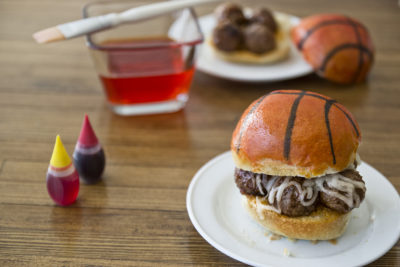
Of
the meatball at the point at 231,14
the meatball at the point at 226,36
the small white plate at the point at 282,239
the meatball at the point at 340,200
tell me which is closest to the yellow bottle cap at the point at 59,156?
the small white plate at the point at 282,239

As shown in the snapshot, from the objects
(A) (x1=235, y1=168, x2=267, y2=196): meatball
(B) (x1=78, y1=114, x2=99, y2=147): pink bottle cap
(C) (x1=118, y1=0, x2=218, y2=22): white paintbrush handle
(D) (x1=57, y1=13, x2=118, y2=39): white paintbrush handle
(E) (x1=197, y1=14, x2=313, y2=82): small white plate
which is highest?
(D) (x1=57, y1=13, x2=118, y2=39): white paintbrush handle

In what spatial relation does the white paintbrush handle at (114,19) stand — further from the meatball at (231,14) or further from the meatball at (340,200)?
the meatball at (340,200)

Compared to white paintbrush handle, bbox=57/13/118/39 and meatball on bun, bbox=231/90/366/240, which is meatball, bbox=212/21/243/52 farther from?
meatball on bun, bbox=231/90/366/240

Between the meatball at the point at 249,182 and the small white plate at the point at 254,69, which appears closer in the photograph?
the meatball at the point at 249,182

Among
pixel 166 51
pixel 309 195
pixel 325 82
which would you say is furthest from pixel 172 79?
pixel 309 195

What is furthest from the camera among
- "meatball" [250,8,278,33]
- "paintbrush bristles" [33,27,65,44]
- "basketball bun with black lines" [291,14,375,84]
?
"meatball" [250,8,278,33]

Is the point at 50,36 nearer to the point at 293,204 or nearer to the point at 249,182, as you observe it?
the point at 249,182

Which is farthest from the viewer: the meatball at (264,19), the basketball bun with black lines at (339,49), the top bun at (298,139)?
the meatball at (264,19)

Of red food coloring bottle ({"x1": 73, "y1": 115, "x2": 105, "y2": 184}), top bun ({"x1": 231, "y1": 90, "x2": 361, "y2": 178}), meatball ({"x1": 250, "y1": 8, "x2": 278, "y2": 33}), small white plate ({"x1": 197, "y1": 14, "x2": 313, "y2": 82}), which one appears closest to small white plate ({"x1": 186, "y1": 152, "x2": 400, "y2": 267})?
top bun ({"x1": 231, "y1": 90, "x2": 361, "y2": 178})
